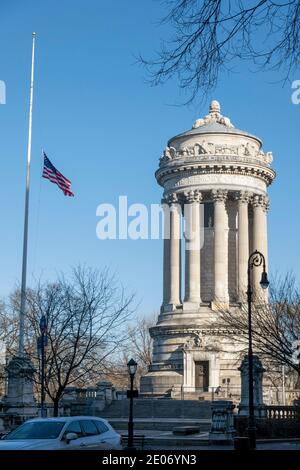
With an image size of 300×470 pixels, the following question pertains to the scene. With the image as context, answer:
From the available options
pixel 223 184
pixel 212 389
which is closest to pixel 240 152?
pixel 223 184

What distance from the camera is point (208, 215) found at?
237ft

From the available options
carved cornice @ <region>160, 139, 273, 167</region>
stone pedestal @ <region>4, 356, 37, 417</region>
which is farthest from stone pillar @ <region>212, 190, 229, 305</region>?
stone pedestal @ <region>4, 356, 37, 417</region>

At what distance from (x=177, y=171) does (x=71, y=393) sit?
21.9m

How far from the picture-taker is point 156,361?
222ft

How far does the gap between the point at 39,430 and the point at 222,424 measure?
1671cm

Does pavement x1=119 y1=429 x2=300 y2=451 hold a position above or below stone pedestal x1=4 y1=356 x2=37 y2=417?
below

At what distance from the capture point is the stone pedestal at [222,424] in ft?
111

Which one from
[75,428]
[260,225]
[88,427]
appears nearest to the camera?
[75,428]

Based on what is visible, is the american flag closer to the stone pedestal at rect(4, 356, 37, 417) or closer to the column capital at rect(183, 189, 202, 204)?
the stone pedestal at rect(4, 356, 37, 417)

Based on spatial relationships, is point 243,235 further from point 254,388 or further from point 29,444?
point 29,444

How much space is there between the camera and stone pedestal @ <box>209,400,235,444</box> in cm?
3381

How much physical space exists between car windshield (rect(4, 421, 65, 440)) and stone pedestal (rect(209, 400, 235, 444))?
15618mm

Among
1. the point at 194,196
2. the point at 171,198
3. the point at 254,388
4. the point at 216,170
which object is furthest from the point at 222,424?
the point at 171,198

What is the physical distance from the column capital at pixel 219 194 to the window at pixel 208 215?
3.27 meters
